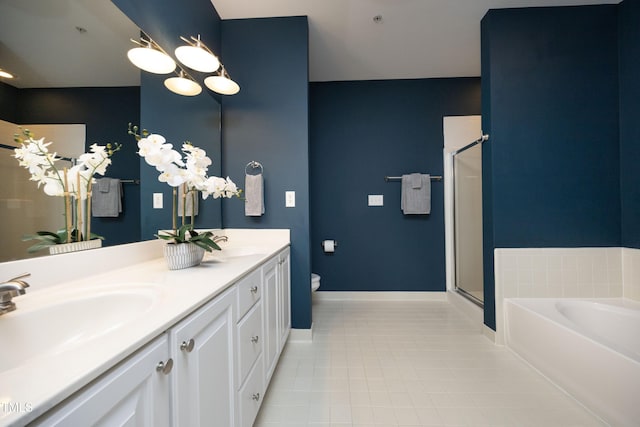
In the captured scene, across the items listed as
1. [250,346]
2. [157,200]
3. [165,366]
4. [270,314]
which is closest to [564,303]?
[270,314]

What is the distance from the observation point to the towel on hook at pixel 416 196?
297cm

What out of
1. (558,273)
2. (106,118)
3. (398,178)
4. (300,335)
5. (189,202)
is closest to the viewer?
(106,118)

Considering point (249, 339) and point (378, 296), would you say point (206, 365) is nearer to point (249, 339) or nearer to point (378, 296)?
point (249, 339)

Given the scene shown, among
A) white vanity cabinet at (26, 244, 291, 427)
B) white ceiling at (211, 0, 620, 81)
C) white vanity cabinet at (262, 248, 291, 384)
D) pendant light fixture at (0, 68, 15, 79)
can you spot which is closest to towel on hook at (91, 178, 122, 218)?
pendant light fixture at (0, 68, 15, 79)

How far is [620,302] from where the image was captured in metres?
1.90

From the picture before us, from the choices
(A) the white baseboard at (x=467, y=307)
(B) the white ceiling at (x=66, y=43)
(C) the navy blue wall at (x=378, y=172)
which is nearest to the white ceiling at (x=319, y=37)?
(B) the white ceiling at (x=66, y=43)

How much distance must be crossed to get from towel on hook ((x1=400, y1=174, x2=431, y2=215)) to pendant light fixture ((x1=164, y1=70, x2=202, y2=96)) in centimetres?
219

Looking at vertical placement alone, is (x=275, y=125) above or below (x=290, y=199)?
above

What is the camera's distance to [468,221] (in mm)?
2809

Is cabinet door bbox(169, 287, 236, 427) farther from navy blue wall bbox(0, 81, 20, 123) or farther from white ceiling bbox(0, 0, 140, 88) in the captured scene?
white ceiling bbox(0, 0, 140, 88)

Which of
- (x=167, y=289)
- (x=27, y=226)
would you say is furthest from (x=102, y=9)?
(x=167, y=289)

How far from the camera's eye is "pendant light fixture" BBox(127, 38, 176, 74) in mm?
1239

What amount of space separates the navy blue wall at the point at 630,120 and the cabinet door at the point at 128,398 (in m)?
2.92

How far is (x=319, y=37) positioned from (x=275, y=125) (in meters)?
0.98
